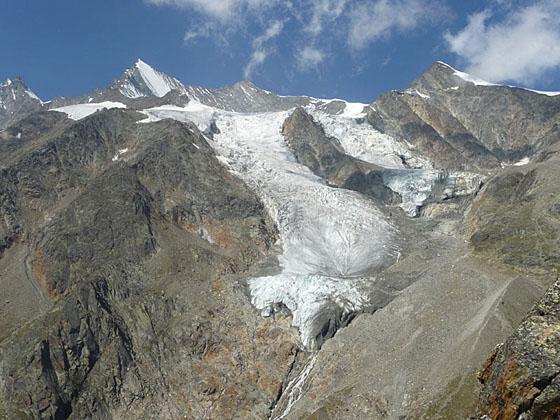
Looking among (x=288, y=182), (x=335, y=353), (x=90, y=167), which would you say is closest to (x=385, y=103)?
(x=288, y=182)

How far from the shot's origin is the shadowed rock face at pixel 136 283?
175 ft

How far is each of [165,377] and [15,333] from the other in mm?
15398

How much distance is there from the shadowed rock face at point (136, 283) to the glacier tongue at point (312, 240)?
2.63 m

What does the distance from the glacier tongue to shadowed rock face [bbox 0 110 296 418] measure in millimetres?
2628

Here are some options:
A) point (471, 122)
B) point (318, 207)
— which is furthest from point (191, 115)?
point (471, 122)

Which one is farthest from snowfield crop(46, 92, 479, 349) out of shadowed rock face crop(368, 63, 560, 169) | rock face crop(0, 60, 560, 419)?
shadowed rock face crop(368, 63, 560, 169)

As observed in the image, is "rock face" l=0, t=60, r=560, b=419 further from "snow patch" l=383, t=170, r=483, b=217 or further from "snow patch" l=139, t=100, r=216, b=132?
"snow patch" l=139, t=100, r=216, b=132

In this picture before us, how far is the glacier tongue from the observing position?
59250 mm

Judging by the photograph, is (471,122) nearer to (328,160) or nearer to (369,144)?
(369,144)

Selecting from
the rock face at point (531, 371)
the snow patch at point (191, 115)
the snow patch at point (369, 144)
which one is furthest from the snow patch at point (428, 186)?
the rock face at point (531, 371)

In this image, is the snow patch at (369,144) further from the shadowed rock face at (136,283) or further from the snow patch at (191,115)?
the shadowed rock face at (136,283)

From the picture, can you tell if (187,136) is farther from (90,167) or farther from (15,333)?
(15,333)

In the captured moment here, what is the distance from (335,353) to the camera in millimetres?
49500

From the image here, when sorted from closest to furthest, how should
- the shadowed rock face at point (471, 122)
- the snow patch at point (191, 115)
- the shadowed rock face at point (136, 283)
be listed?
the shadowed rock face at point (136, 283) < the snow patch at point (191, 115) < the shadowed rock face at point (471, 122)
